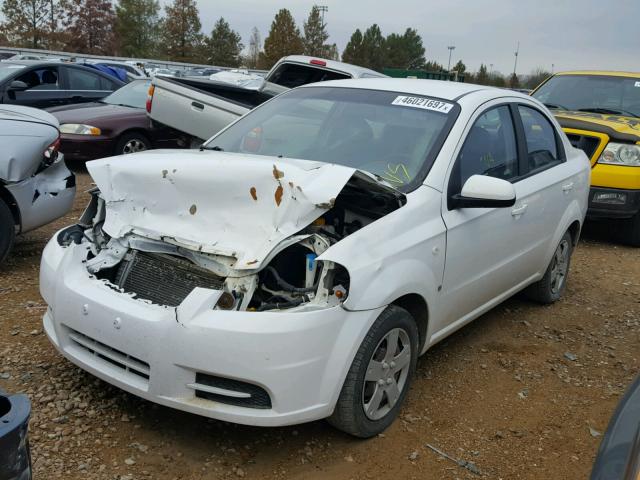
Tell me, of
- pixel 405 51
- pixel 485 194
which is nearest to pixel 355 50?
pixel 405 51

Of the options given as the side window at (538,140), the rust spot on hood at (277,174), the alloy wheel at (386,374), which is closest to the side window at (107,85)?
the side window at (538,140)

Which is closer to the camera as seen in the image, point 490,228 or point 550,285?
point 490,228

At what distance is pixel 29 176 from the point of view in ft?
16.0

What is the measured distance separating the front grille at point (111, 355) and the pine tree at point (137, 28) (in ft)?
203

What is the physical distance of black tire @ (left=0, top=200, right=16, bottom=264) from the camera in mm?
4734

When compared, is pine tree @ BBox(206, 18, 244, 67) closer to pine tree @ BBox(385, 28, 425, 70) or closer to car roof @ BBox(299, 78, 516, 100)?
pine tree @ BBox(385, 28, 425, 70)

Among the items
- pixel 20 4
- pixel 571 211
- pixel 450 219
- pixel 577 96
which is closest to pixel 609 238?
pixel 577 96

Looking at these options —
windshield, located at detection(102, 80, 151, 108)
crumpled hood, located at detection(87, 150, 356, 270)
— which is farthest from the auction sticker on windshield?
windshield, located at detection(102, 80, 151, 108)

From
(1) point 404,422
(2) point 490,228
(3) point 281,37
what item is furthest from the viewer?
(3) point 281,37

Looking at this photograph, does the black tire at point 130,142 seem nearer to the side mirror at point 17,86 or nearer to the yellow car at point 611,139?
the side mirror at point 17,86

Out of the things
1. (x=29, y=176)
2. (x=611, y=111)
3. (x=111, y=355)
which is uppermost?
(x=611, y=111)

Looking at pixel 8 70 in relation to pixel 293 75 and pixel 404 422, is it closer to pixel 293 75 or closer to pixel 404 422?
pixel 293 75

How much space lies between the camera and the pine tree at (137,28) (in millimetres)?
60300

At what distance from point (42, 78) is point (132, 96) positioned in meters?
1.68
